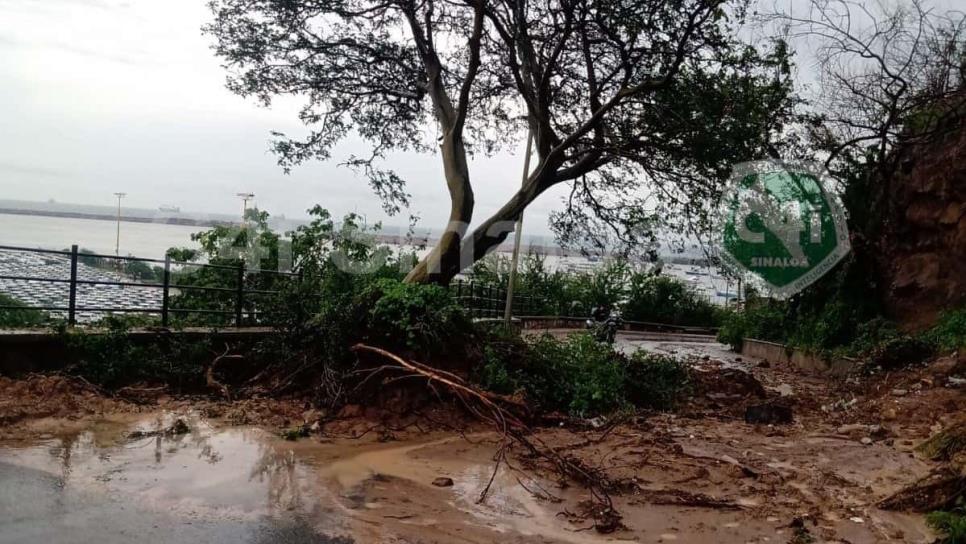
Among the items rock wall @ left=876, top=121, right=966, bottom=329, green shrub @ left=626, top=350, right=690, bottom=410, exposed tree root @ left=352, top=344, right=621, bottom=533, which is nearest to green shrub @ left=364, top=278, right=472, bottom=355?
exposed tree root @ left=352, top=344, right=621, bottom=533

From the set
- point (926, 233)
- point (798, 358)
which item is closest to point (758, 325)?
point (798, 358)

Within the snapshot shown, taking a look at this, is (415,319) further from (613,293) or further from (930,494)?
(613,293)

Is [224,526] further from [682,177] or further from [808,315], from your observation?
[808,315]

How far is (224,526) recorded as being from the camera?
14.7ft

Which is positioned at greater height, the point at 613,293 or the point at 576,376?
the point at 613,293

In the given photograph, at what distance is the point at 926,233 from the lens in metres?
13.8

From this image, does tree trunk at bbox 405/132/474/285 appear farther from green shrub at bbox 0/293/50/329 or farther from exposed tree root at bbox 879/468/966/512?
exposed tree root at bbox 879/468/966/512

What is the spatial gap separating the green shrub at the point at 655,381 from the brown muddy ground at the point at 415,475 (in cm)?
90

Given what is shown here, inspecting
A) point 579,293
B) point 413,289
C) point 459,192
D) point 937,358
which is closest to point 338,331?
point 413,289

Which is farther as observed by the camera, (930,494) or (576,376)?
(576,376)

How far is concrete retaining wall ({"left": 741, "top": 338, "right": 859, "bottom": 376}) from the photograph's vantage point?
529 inches

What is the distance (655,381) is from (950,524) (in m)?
5.52

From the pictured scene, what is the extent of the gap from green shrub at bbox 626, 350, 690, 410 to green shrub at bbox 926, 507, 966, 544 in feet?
15.4

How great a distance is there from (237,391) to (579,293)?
72.5ft
